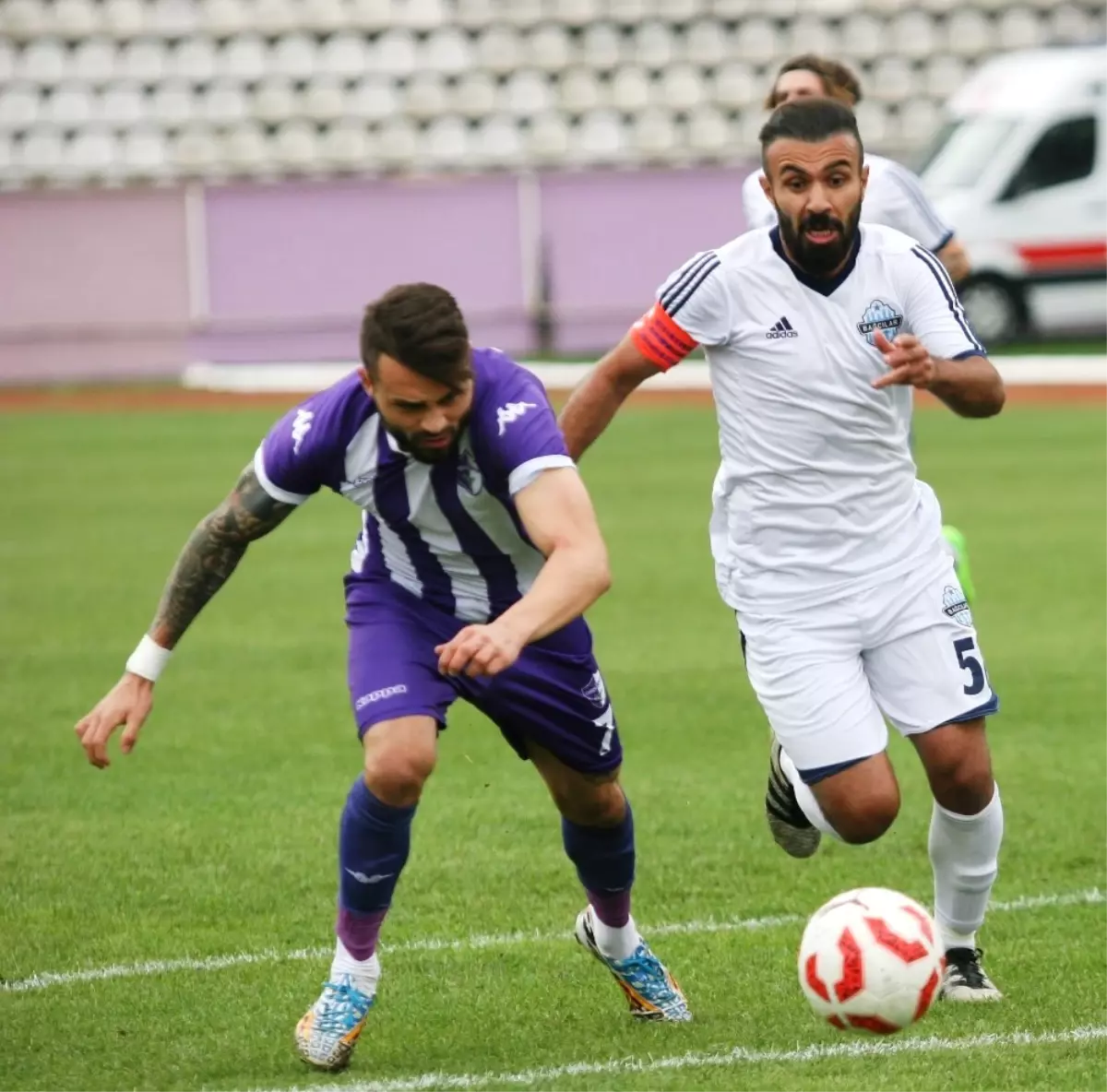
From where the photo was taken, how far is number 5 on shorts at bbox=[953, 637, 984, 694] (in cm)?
522

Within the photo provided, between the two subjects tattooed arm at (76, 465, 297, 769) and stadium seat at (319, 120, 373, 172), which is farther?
stadium seat at (319, 120, 373, 172)

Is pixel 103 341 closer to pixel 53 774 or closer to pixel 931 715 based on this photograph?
pixel 53 774

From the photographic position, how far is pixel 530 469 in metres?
4.69

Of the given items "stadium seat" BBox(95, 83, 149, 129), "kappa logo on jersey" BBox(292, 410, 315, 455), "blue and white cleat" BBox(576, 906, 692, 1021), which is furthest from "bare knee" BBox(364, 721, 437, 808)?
"stadium seat" BBox(95, 83, 149, 129)

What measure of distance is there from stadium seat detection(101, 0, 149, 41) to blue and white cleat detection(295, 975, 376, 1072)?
26.5 meters

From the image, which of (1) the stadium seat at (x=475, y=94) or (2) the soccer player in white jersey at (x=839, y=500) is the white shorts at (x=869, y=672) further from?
(1) the stadium seat at (x=475, y=94)

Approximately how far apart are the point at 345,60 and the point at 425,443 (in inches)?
1013

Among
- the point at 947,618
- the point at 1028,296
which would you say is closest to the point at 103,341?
the point at 1028,296

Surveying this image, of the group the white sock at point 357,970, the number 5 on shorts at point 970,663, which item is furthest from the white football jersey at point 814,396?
the white sock at point 357,970

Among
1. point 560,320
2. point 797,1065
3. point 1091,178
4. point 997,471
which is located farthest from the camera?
point 560,320

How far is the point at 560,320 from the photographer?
89.8 feet

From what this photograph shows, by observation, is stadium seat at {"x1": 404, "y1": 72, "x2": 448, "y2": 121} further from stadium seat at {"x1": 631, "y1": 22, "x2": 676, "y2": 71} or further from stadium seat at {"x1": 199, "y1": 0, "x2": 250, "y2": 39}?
stadium seat at {"x1": 631, "y1": 22, "x2": 676, "y2": 71}

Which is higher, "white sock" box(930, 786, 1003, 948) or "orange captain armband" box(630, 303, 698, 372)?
"orange captain armband" box(630, 303, 698, 372)

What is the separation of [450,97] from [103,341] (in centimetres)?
570
